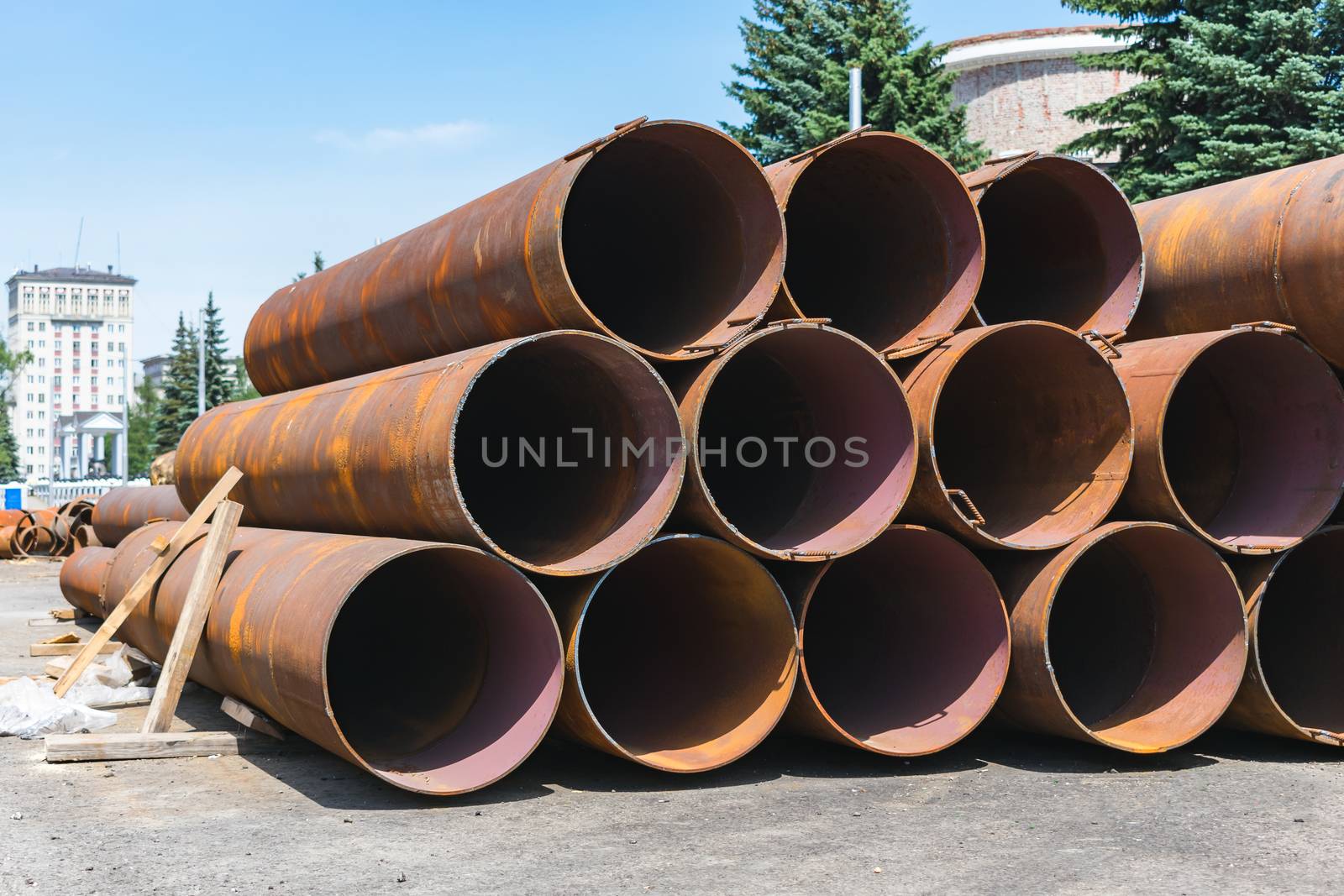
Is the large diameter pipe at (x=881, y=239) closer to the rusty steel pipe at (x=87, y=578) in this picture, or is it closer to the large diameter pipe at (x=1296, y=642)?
the large diameter pipe at (x=1296, y=642)

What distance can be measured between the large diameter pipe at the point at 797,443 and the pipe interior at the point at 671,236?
34cm

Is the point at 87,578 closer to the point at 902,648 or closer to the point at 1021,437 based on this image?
the point at 902,648

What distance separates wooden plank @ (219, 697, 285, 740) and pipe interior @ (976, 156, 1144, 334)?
4674 mm

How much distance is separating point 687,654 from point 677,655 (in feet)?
0.27

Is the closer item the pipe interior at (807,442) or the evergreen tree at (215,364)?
the pipe interior at (807,442)

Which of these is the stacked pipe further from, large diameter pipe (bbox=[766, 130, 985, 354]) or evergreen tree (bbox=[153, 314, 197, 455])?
evergreen tree (bbox=[153, 314, 197, 455])

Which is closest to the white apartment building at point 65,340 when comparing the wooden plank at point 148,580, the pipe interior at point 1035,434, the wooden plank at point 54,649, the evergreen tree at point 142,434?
the evergreen tree at point 142,434

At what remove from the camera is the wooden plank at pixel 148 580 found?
7.65 m

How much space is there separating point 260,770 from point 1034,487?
166 inches

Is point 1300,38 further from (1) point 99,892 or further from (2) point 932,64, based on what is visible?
(1) point 99,892

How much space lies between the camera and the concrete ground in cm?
443

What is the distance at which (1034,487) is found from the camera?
274 inches

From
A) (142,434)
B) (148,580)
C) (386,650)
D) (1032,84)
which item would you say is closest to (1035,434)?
(386,650)

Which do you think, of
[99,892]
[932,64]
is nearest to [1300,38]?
[932,64]
